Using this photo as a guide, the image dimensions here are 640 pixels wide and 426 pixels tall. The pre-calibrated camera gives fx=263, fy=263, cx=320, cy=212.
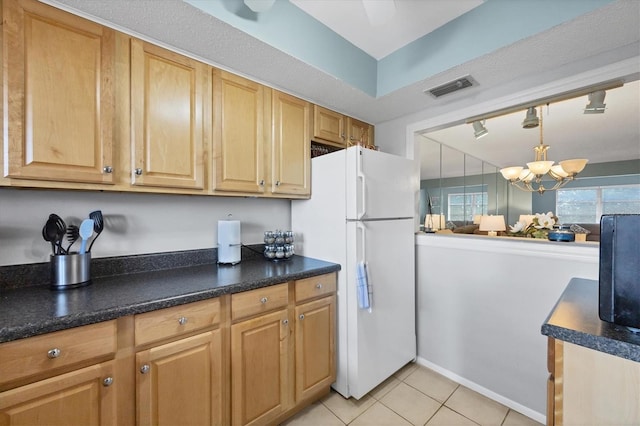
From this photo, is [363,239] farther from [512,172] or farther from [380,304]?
[512,172]

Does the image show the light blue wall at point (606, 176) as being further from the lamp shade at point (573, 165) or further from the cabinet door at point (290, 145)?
the cabinet door at point (290, 145)

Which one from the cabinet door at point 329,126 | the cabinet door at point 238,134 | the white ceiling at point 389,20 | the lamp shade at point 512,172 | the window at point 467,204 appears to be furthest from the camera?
the window at point 467,204

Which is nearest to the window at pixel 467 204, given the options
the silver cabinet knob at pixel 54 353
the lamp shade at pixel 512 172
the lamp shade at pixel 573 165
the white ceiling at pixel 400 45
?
the lamp shade at pixel 512 172

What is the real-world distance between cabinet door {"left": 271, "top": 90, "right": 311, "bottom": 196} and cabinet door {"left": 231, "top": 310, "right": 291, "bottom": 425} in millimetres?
870

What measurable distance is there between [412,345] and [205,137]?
2.17 metres

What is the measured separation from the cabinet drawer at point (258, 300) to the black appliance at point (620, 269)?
1317 mm

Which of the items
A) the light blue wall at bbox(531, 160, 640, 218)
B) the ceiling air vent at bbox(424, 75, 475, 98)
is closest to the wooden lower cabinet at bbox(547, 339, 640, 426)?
the ceiling air vent at bbox(424, 75, 475, 98)

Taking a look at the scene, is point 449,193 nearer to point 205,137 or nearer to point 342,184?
point 342,184

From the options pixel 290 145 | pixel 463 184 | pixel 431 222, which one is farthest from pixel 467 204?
pixel 290 145

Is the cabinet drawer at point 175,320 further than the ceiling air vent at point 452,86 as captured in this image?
No

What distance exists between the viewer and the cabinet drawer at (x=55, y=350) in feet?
2.71

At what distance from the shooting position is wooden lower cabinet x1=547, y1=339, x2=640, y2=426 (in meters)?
0.74

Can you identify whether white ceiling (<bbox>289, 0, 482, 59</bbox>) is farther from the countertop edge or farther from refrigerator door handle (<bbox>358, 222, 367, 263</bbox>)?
the countertop edge

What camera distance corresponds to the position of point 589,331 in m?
0.77
